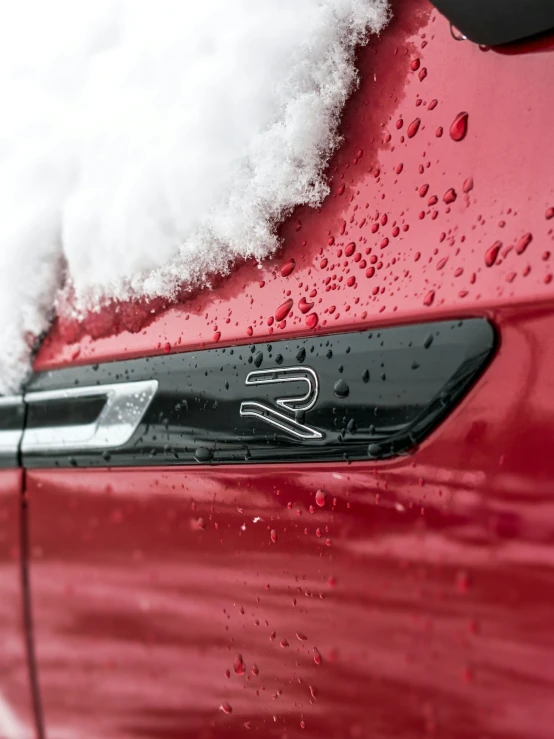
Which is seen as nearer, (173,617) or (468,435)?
(468,435)

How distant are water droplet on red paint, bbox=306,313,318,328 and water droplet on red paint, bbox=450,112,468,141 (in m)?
0.33

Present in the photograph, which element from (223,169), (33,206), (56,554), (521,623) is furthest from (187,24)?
(521,623)

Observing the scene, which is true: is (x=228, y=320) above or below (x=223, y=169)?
below

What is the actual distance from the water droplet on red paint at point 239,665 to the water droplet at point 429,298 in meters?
0.70

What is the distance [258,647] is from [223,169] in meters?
0.87

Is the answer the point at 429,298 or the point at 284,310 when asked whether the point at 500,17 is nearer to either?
the point at 429,298

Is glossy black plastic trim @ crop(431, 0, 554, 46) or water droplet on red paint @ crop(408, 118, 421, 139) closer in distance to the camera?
glossy black plastic trim @ crop(431, 0, 554, 46)

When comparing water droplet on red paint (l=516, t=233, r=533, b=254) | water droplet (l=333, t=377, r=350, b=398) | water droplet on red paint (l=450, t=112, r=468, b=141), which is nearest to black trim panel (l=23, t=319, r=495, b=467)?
water droplet (l=333, t=377, r=350, b=398)

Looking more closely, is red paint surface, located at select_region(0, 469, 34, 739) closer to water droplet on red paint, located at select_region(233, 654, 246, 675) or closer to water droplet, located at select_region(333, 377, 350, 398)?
water droplet on red paint, located at select_region(233, 654, 246, 675)

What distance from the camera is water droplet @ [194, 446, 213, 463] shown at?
1.11m

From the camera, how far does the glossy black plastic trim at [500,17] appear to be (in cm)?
77

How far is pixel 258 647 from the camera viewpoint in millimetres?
1093

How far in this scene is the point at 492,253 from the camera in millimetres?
848

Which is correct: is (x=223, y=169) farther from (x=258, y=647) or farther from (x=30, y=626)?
(x=30, y=626)
